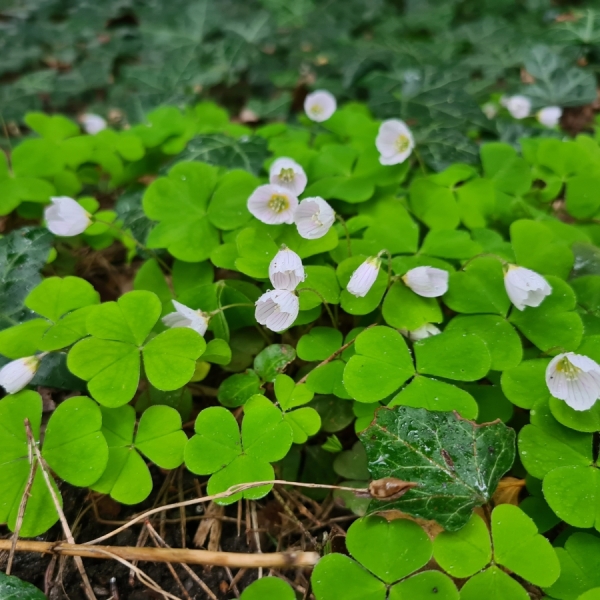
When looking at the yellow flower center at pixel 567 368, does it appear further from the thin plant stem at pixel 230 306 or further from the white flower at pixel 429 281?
the thin plant stem at pixel 230 306

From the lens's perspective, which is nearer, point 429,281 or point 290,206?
point 429,281

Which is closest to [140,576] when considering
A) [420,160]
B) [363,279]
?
[363,279]

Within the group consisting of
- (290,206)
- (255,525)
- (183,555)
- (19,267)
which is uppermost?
(290,206)

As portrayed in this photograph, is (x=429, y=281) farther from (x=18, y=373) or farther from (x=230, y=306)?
(x=18, y=373)

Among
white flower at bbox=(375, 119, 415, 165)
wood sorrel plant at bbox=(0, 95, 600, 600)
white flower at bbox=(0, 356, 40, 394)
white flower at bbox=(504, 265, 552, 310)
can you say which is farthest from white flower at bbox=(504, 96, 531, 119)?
white flower at bbox=(0, 356, 40, 394)

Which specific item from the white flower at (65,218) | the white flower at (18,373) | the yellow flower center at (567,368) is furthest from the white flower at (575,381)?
the white flower at (65,218)

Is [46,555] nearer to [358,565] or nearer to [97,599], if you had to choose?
[97,599]

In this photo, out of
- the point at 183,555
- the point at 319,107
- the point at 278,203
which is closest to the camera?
the point at 183,555
